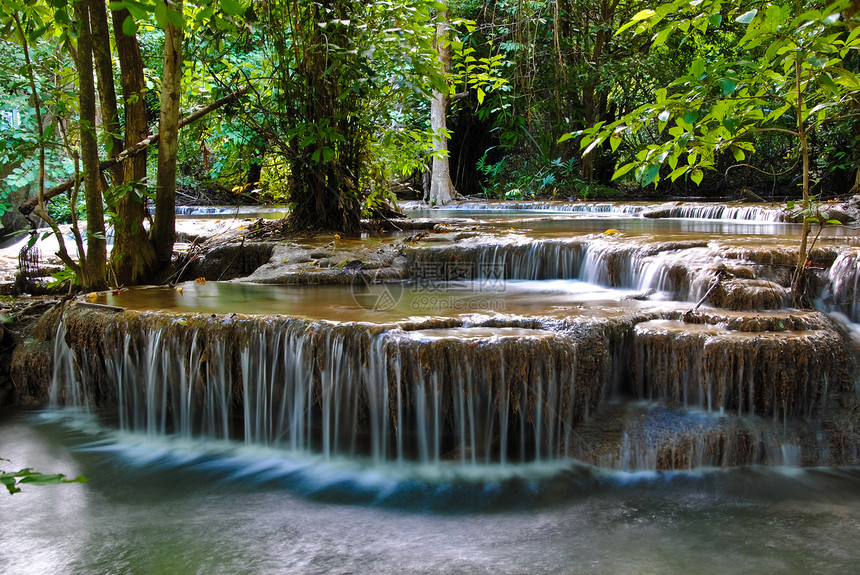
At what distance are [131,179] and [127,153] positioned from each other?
0.32 meters

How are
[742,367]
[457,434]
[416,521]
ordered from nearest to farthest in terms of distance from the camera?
[416,521] < [742,367] < [457,434]

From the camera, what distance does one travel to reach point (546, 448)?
160 inches

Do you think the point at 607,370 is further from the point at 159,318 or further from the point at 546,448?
the point at 159,318

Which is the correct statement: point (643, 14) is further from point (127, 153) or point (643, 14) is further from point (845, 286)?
point (127, 153)

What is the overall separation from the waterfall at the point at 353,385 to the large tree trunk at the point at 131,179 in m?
1.26

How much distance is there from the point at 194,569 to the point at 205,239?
5204mm

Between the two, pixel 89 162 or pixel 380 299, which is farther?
pixel 380 299

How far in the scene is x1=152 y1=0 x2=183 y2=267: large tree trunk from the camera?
536 centimetres

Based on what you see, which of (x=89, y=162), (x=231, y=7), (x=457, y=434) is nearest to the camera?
(x=231, y=7)

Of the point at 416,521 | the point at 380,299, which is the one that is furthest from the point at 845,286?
the point at 416,521

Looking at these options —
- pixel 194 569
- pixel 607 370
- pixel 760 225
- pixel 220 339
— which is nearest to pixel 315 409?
pixel 220 339

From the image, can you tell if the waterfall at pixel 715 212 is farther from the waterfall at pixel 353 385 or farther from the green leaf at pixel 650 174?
the green leaf at pixel 650 174

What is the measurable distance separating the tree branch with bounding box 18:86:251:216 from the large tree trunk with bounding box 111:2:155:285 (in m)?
0.18

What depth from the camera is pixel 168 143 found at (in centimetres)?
567
